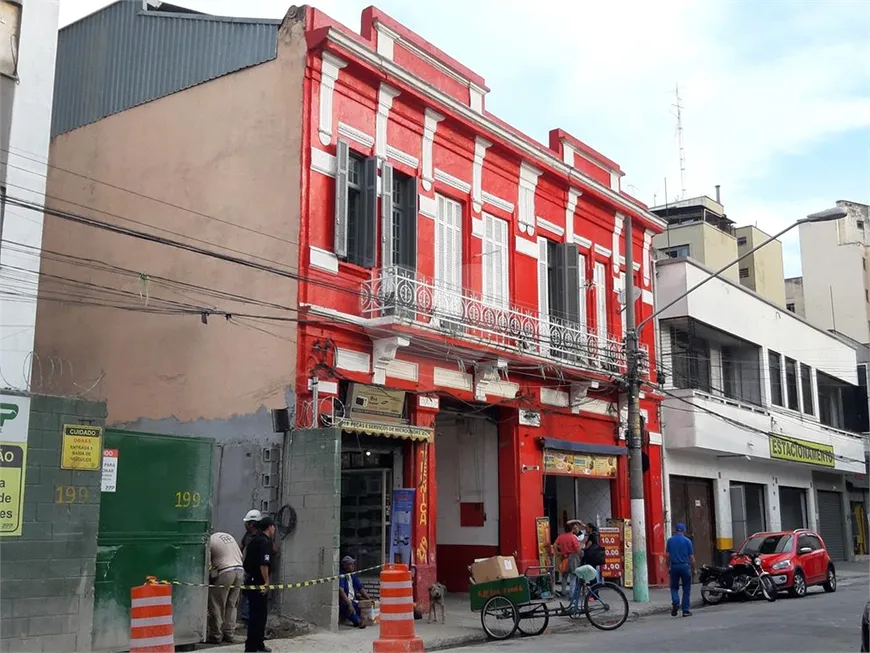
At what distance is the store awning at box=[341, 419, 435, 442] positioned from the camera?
16545mm

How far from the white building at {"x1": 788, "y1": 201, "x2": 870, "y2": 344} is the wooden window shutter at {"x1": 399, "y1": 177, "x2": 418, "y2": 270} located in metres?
36.8

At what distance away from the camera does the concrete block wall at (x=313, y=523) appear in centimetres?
1535

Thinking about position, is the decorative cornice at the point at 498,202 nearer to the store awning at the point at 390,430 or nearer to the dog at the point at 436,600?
the store awning at the point at 390,430

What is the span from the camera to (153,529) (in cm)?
1317

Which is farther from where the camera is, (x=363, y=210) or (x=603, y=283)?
(x=603, y=283)

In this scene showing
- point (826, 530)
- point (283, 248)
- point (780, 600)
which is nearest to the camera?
point (283, 248)

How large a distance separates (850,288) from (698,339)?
80.1 feet

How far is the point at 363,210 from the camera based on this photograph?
17.9 meters

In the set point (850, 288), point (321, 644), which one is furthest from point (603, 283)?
point (850, 288)

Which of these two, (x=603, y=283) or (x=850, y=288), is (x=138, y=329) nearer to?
(x=603, y=283)

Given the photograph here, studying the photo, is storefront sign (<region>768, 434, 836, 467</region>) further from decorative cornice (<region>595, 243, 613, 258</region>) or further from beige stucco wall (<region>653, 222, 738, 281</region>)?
decorative cornice (<region>595, 243, 613, 258</region>)

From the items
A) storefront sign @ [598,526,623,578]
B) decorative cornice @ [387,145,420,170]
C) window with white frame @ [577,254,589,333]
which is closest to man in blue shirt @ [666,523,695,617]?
storefront sign @ [598,526,623,578]

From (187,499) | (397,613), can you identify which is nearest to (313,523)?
(187,499)

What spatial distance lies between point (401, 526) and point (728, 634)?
19.7ft
